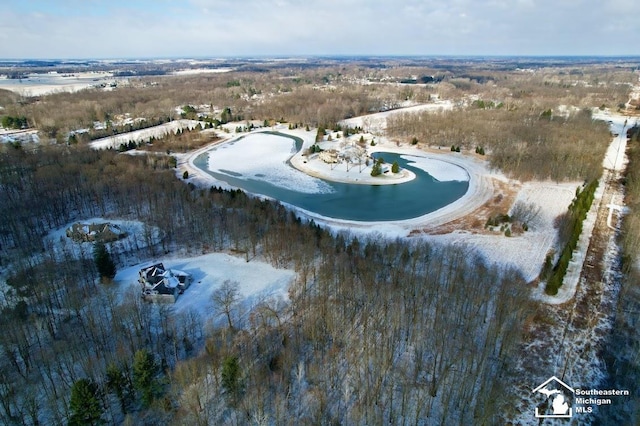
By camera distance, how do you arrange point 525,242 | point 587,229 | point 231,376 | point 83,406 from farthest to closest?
point 587,229, point 525,242, point 231,376, point 83,406

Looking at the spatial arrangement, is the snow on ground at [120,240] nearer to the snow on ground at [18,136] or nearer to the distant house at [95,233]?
the distant house at [95,233]

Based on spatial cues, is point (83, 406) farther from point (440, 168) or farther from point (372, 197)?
point (440, 168)

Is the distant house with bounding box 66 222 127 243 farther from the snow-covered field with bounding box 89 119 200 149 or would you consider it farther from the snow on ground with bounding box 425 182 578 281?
the snow-covered field with bounding box 89 119 200 149

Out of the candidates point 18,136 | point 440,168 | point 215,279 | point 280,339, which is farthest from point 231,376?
point 18,136

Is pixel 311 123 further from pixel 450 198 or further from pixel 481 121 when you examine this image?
pixel 450 198

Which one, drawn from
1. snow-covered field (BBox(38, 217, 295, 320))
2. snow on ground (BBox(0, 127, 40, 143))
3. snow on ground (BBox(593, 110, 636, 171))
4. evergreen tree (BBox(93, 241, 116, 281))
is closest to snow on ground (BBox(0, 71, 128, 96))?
snow on ground (BBox(0, 127, 40, 143))

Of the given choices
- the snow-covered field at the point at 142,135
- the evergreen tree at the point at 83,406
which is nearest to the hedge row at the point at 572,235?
the evergreen tree at the point at 83,406

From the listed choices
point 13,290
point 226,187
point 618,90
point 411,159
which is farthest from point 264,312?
point 618,90
